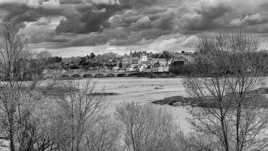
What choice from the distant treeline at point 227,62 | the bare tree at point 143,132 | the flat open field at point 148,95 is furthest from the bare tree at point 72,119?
the distant treeline at point 227,62

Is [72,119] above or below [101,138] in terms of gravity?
above

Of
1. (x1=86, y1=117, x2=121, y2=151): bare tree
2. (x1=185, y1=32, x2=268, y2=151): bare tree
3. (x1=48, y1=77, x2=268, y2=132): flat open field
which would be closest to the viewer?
(x1=185, y1=32, x2=268, y2=151): bare tree

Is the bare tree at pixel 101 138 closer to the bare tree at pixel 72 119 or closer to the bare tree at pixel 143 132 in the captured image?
the bare tree at pixel 72 119

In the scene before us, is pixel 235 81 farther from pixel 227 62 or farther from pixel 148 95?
pixel 148 95

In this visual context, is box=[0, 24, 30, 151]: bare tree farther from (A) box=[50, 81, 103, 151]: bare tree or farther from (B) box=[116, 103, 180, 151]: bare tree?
(B) box=[116, 103, 180, 151]: bare tree

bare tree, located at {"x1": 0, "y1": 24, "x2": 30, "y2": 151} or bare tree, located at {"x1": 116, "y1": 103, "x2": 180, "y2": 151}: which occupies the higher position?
bare tree, located at {"x1": 0, "y1": 24, "x2": 30, "y2": 151}

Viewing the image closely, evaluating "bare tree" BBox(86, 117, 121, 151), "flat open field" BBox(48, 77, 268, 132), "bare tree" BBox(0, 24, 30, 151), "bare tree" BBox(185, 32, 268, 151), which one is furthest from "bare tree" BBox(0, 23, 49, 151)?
"bare tree" BBox(185, 32, 268, 151)

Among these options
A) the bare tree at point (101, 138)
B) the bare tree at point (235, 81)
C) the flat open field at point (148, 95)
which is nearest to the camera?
the bare tree at point (235, 81)

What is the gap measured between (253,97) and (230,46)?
256 cm

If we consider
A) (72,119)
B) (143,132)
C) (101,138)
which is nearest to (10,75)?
(72,119)

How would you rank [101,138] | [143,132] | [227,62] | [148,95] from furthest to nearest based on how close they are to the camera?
[148,95] → [143,132] → [101,138] → [227,62]

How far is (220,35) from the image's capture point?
48.4 ft

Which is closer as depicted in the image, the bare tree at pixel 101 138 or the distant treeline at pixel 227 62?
the distant treeline at pixel 227 62

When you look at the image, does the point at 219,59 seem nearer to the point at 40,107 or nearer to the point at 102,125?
the point at 102,125
